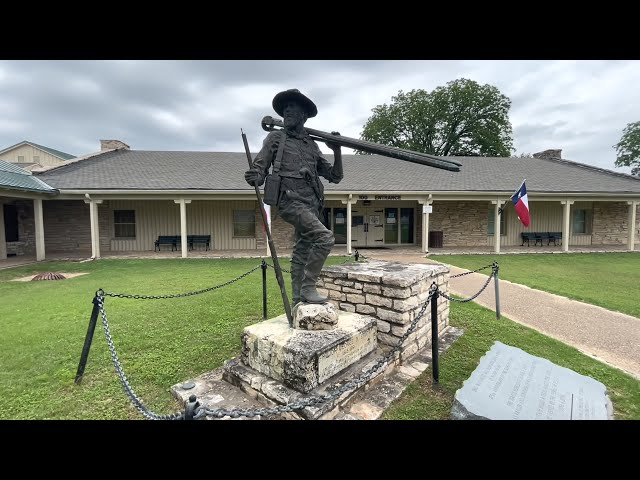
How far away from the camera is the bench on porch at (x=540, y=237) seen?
16.1 metres

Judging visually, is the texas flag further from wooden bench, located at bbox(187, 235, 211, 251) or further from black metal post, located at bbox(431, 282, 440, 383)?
wooden bench, located at bbox(187, 235, 211, 251)

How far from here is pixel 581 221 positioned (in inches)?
663

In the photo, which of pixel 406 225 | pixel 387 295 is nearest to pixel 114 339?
pixel 387 295

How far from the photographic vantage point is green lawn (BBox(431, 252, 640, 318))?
6.64m

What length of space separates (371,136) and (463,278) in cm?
2737

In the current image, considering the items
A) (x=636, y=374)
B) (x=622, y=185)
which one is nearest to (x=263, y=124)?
(x=636, y=374)

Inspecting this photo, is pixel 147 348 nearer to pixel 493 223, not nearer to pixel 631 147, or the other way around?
pixel 493 223

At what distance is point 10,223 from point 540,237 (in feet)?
83.3

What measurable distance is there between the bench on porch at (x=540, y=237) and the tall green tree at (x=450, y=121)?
17.5 m

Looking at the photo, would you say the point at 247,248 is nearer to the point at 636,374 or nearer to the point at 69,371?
the point at 69,371

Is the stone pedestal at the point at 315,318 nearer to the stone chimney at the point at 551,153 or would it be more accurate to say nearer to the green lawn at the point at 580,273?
the green lawn at the point at 580,273

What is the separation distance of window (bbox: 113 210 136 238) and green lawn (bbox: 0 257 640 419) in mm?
7189

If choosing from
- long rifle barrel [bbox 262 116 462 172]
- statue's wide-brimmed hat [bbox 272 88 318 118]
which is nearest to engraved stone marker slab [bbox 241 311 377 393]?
long rifle barrel [bbox 262 116 462 172]
